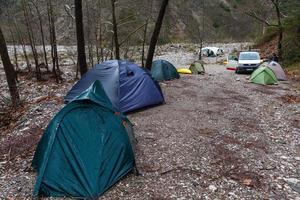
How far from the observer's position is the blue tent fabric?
10.2 metres

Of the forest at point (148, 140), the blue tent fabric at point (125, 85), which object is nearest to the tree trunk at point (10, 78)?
the forest at point (148, 140)

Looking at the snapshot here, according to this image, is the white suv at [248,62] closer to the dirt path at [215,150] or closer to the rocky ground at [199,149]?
the rocky ground at [199,149]

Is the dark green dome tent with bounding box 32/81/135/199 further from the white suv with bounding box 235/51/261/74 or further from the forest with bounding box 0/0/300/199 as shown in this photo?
the white suv with bounding box 235/51/261/74

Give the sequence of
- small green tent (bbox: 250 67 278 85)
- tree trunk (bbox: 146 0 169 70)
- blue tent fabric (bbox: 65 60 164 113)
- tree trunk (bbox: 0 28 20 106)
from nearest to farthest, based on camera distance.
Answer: blue tent fabric (bbox: 65 60 164 113), tree trunk (bbox: 0 28 20 106), tree trunk (bbox: 146 0 169 70), small green tent (bbox: 250 67 278 85)

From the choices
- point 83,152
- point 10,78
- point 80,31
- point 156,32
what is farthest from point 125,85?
point 156,32

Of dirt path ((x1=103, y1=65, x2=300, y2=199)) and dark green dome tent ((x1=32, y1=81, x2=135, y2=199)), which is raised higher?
dark green dome tent ((x1=32, y1=81, x2=135, y2=199))

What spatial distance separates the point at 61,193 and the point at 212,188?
8.44ft

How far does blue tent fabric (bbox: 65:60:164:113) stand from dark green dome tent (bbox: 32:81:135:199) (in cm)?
372

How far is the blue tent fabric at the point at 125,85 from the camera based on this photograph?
10.2 m

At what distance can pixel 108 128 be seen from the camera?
6.22 metres

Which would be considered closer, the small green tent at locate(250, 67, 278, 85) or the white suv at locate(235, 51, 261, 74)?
the small green tent at locate(250, 67, 278, 85)

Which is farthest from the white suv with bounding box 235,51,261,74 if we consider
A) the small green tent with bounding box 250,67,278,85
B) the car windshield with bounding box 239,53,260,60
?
the small green tent with bounding box 250,67,278,85

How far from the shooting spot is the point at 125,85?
10.4 metres

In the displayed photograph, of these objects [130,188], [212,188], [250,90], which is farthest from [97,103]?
[250,90]
